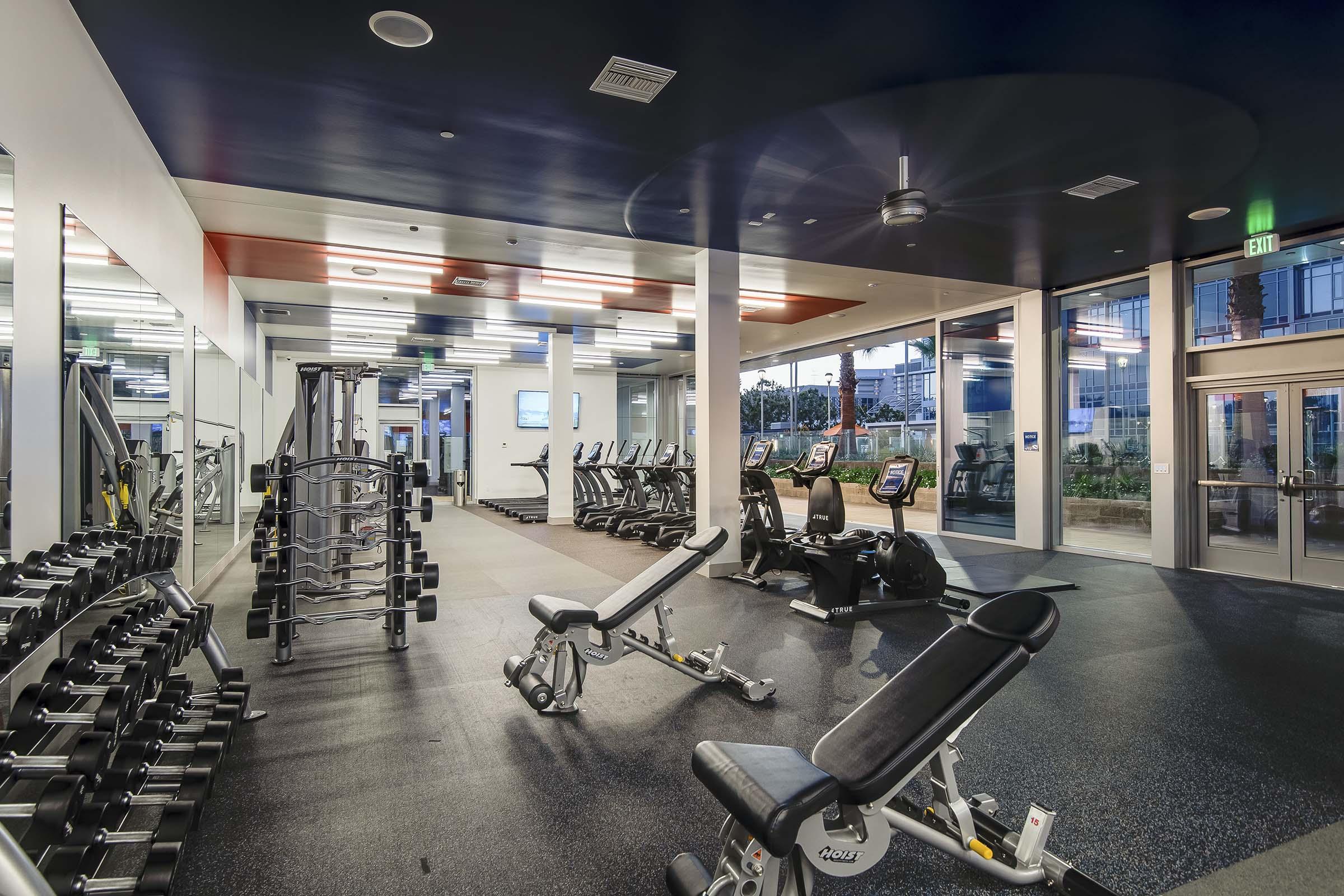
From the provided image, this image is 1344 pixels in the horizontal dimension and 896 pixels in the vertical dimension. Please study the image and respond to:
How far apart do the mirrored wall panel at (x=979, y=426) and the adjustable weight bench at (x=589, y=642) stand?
6.50 metres

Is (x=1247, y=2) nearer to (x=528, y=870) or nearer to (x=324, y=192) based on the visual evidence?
(x=528, y=870)

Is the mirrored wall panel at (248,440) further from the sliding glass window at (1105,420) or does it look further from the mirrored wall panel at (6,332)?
the sliding glass window at (1105,420)

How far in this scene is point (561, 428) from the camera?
433 inches

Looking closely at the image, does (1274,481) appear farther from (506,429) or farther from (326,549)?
(506,429)

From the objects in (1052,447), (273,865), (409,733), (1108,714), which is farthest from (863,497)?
(273,865)

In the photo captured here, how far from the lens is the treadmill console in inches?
266

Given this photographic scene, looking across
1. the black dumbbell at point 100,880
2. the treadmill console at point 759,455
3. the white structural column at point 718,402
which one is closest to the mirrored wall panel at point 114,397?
the black dumbbell at point 100,880

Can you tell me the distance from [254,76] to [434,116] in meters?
0.88

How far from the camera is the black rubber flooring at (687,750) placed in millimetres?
2076

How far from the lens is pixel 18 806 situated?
5.16 ft

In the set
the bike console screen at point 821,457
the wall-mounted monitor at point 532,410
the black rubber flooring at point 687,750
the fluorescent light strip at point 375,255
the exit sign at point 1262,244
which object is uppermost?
the fluorescent light strip at point 375,255

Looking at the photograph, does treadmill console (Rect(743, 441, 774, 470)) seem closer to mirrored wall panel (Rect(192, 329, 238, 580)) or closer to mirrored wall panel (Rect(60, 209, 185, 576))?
mirrored wall panel (Rect(60, 209, 185, 576))

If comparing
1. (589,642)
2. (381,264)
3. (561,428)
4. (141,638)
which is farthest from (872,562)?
(561,428)

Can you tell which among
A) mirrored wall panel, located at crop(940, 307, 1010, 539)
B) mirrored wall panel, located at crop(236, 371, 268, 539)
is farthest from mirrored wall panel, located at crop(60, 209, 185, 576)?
mirrored wall panel, located at crop(940, 307, 1010, 539)
